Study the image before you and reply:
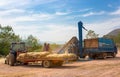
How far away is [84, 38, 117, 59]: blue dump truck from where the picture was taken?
34062 mm

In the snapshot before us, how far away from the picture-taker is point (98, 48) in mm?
34062

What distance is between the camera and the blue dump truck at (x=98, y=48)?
34.1 metres

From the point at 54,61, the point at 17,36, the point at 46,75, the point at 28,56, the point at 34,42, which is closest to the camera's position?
the point at 46,75

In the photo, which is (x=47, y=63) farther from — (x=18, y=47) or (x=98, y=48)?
(x=98, y=48)

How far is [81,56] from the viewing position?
112ft

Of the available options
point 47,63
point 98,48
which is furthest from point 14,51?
point 98,48

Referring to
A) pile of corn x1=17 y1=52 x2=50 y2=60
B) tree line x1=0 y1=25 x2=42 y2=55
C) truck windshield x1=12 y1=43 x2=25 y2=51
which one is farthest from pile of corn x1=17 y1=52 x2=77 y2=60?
tree line x1=0 y1=25 x2=42 y2=55

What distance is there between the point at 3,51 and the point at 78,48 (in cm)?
3423

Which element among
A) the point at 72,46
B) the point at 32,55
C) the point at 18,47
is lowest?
the point at 32,55

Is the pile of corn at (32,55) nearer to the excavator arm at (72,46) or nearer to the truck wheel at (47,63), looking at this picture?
the truck wheel at (47,63)

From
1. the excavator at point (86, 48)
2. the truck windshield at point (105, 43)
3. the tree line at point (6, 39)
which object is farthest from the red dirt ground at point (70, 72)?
the tree line at point (6, 39)

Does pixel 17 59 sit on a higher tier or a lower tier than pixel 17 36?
lower

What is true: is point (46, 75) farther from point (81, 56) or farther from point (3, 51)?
point (3, 51)

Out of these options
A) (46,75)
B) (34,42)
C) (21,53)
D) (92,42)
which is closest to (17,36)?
(34,42)
